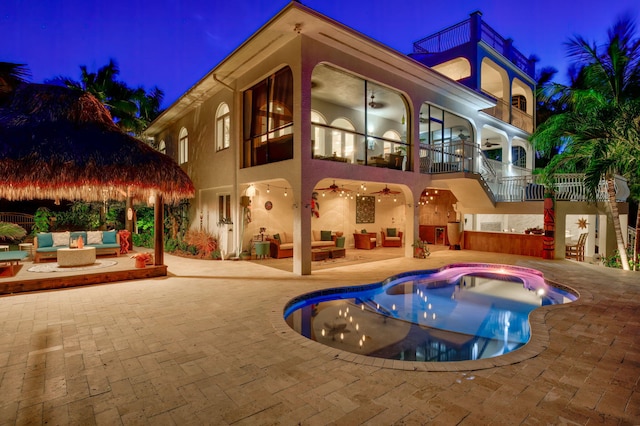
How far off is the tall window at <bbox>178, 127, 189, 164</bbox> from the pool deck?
36.1ft

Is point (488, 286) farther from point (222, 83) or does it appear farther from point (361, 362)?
point (222, 83)

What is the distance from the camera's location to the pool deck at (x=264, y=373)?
3.00m

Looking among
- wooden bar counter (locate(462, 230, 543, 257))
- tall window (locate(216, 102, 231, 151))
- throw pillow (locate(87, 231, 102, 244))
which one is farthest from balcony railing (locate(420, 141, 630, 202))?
throw pillow (locate(87, 231, 102, 244))

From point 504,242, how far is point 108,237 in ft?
52.0

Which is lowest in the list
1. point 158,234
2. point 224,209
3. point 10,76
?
point 158,234

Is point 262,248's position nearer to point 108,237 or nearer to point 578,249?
point 108,237

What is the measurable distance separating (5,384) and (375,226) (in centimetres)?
1488

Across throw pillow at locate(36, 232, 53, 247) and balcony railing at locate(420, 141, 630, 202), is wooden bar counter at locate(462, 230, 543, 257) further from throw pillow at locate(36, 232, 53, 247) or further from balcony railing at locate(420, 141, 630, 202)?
throw pillow at locate(36, 232, 53, 247)

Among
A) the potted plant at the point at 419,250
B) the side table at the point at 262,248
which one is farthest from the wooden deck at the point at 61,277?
the potted plant at the point at 419,250

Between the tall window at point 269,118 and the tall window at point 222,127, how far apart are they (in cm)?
151

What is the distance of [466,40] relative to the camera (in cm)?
1591

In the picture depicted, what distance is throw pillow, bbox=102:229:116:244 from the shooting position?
40.2ft

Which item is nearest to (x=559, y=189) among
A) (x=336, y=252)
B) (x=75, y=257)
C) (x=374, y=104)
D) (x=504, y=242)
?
(x=504, y=242)

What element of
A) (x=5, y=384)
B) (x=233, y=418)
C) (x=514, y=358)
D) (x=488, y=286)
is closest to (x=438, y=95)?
(x=488, y=286)
